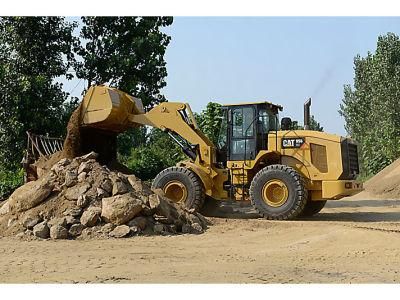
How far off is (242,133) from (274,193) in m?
1.63

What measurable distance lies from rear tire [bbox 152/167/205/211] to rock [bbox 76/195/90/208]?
2860 millimetres

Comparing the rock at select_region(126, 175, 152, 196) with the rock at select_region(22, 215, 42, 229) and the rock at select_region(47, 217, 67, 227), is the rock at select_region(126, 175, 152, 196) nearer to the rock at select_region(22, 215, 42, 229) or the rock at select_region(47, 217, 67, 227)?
the rock at select_region(47, 217, 67, 227)

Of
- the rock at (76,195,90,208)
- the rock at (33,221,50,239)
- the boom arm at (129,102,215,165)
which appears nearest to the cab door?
the boom arm at (129,102,215,165)

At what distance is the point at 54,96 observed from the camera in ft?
55.7

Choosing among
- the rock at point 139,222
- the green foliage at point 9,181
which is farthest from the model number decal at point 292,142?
the green foliage at point 9,181

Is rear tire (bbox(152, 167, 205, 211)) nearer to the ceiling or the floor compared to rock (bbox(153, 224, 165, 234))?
nearer to the ceiling

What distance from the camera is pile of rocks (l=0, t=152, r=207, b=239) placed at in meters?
9.88

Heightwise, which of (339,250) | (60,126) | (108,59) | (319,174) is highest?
(108,59)

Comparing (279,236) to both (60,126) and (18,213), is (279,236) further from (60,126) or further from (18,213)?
(60,126)

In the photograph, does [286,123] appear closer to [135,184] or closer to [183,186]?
[183,186]

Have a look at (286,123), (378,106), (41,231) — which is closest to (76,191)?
(41,231)

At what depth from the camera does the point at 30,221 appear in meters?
10.1

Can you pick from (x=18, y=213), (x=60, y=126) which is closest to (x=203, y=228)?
(x=18, y=213)

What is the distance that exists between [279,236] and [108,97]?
16.9ft
